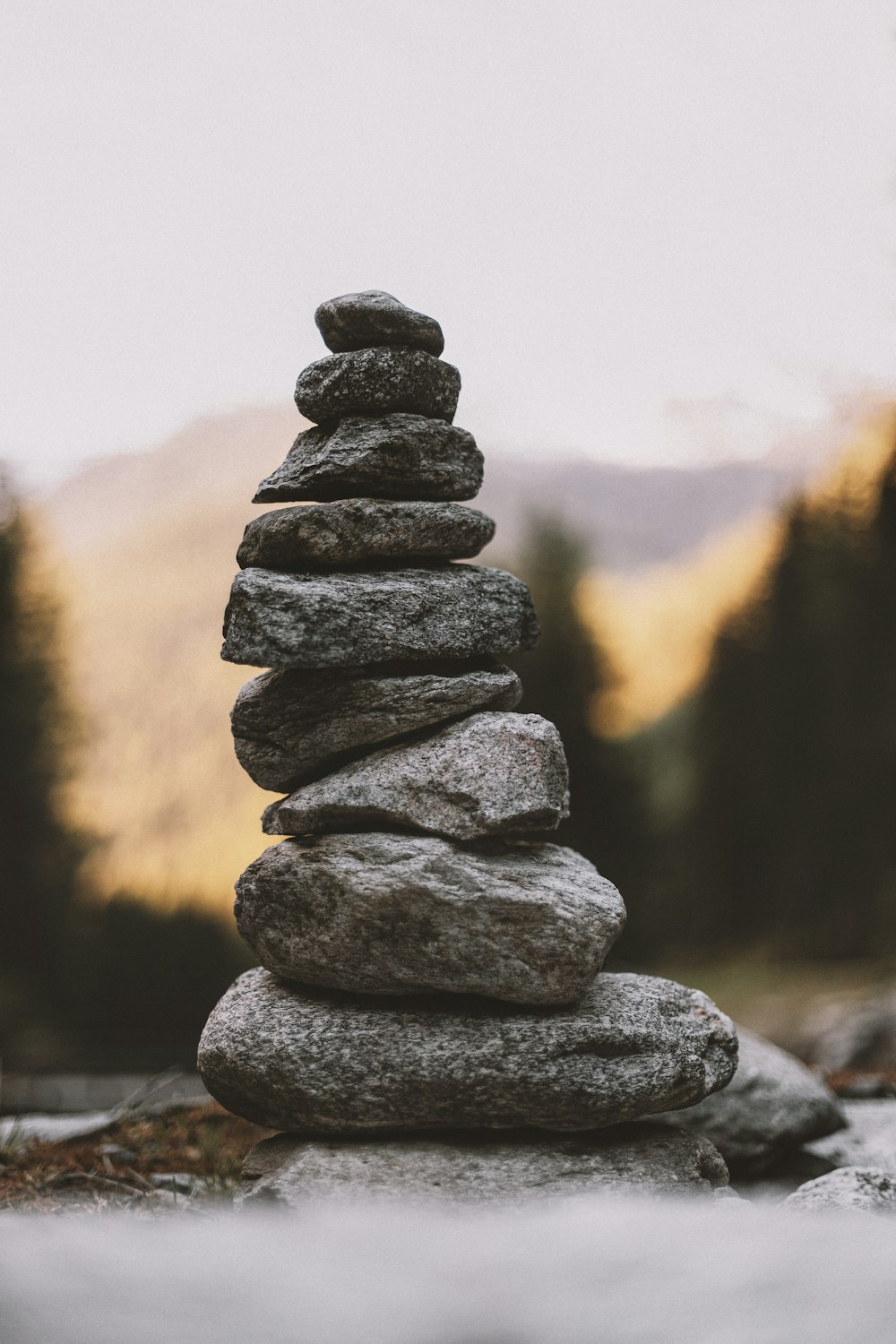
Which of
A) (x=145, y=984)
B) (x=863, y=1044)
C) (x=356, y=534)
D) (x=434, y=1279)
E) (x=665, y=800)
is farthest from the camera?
(x=665, y=800)

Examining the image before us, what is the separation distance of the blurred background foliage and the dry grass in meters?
10.3

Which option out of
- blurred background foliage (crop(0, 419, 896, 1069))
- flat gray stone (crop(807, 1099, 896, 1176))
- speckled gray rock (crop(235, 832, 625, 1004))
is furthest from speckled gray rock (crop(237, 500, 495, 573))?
blurred background foliage (crop(0, 419, 896, 1069))

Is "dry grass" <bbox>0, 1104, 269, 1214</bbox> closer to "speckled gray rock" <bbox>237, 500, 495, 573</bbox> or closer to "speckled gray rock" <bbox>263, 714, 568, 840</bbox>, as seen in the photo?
"speckled gray rock" <bbox>263, 714, 568, 840</bbox>

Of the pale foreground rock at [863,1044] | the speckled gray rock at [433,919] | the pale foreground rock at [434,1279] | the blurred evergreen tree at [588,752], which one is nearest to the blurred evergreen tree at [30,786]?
the blurred evergreen tree at [588,752]

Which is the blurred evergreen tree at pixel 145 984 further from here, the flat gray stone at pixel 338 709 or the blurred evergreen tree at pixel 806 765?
the flat gray stone at pixel 338 709

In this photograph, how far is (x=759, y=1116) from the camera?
320 inches

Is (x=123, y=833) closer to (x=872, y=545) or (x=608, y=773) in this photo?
(x=608, y=773)

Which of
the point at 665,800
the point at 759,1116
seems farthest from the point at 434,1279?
the point at 665,800

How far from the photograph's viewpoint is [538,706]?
2192 cm

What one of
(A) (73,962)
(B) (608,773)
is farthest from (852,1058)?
(A) (73,962)

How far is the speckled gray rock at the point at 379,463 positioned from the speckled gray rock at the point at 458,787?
1588 millimetres

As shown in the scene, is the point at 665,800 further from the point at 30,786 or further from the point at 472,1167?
the point at 472,1167

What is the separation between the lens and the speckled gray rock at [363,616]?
21.1 feet

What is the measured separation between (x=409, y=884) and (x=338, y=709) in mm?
1238
